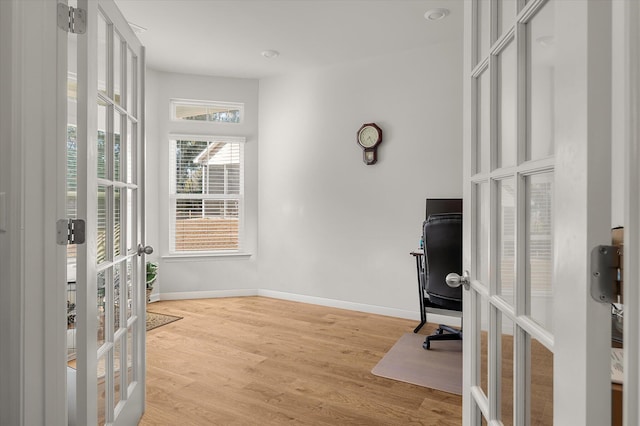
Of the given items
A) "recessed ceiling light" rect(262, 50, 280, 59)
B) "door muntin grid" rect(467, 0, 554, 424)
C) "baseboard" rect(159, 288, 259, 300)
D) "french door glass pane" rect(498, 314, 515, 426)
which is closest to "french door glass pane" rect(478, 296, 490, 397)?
"door muntin grid" rect(467, 0, 554, 424)

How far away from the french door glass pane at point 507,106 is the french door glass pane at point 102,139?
1375 millimetres

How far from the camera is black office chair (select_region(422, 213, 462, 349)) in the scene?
2709mm

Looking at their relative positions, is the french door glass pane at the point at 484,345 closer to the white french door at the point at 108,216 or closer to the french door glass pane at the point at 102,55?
the white french door at the point at 108,216

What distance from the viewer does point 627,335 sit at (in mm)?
507

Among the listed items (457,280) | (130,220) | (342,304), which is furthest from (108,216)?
(342,304)

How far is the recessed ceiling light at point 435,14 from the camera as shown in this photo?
120 inches


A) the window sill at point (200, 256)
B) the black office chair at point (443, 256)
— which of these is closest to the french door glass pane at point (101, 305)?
the black office chair at point (443, 256)

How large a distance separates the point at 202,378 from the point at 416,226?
238 cm

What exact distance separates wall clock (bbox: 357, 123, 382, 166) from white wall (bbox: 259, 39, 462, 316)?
0.25ft

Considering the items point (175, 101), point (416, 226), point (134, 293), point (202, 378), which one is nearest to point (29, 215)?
point (134, 293)

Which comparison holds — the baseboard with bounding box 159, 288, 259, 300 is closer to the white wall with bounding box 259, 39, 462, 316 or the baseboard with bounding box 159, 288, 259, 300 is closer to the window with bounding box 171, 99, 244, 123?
the white wall with bounding box 259, 39, 462, 316

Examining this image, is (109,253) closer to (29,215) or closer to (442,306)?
(29,215)

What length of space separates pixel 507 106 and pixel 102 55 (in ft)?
4.80

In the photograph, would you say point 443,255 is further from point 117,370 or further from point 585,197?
point 585,197
